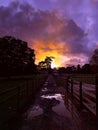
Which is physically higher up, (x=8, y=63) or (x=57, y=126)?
(x=8, y=63)

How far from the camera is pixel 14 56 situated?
281 feet

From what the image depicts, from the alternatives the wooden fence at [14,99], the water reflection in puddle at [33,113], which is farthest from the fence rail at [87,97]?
the wooden fence at [14,99]

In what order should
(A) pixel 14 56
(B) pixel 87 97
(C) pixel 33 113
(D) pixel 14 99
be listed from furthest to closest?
(A) pixel 14 56, (D) pixel 14 99, (B) pixel 87 97, (C) pixel 33 113

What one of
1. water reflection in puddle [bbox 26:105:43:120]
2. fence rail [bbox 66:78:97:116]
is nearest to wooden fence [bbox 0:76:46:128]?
water reflection in puddle [bbox 26:105:43:120]

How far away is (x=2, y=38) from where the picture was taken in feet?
288

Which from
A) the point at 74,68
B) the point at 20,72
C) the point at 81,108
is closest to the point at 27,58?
the point at 20,72

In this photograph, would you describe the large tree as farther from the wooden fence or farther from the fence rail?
the fence rail

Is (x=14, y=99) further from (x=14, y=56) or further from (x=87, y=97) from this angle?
Result: (x=14, y=56)

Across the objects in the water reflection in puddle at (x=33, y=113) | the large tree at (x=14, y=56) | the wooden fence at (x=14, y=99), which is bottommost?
the water reflection in puddle at (x=33, y=113)

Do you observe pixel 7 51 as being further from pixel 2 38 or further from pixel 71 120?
pixel 71 120

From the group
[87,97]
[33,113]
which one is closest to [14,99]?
[33,113]

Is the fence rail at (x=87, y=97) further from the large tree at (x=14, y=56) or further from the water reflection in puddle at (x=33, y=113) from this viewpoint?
the large tree at (x=14, y=56)

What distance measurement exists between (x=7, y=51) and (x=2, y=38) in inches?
219

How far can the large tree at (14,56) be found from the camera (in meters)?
82.5
